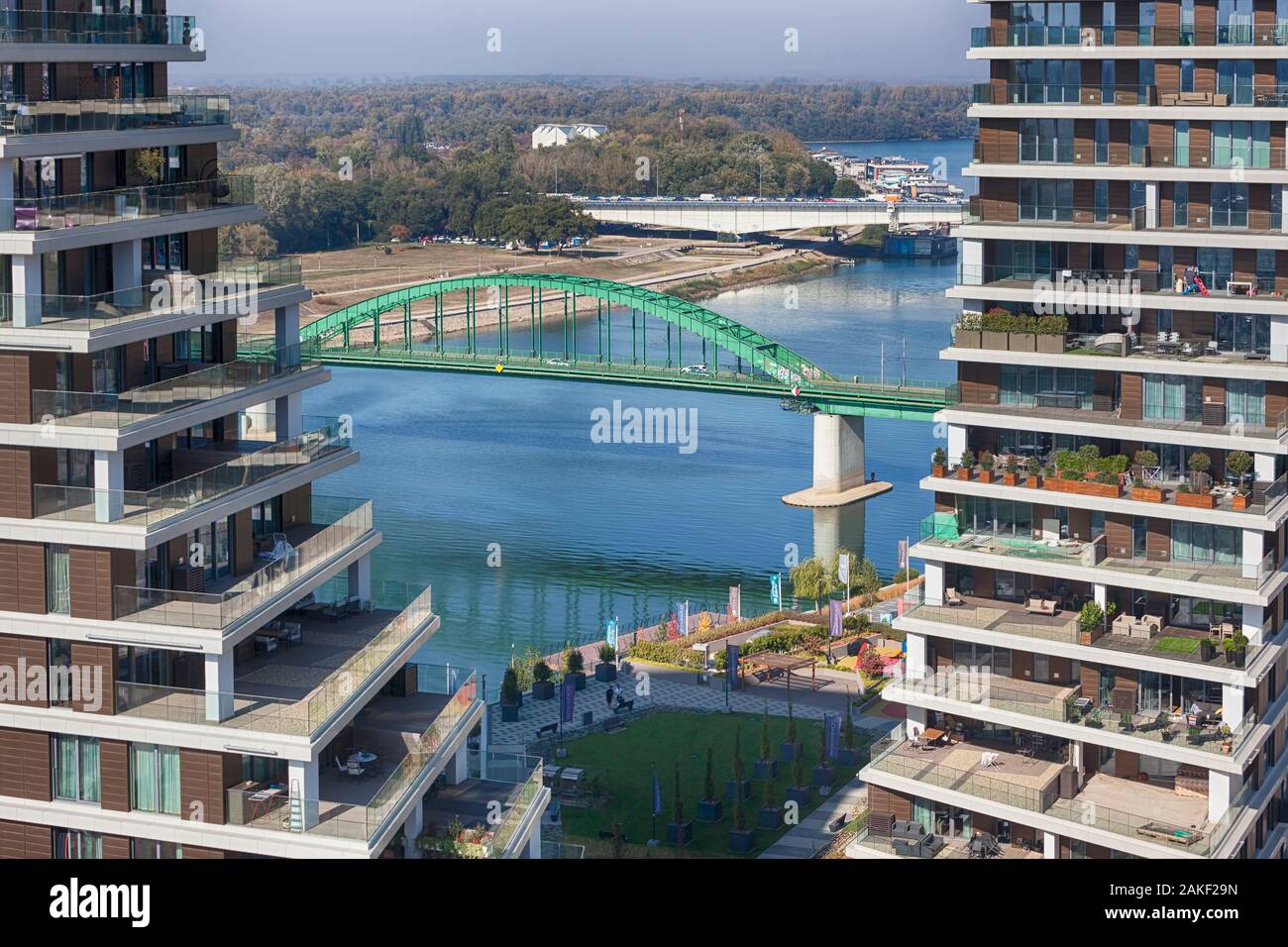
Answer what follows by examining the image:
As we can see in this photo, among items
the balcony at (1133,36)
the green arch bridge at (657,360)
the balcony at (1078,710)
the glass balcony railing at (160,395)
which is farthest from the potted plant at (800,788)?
the green arch bridge at (657,360)

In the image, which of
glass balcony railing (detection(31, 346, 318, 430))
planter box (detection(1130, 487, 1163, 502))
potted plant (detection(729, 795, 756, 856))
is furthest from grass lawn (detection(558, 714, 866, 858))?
glass balcony railing (detection(31, 346, 318, 430))

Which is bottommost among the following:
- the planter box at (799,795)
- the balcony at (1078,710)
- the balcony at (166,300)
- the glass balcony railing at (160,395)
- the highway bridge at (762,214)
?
the planter box at (799,795)

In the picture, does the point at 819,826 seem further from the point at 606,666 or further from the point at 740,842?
the point at 606,666

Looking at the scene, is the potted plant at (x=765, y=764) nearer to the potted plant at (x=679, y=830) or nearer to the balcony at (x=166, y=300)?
the potted plant at (x=679, y=830)

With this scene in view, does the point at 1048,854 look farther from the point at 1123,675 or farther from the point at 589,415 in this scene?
the point at 589,415

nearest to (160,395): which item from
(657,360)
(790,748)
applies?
(790,748)

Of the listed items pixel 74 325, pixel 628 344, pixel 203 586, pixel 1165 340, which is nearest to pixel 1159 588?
pixel 1165 340
